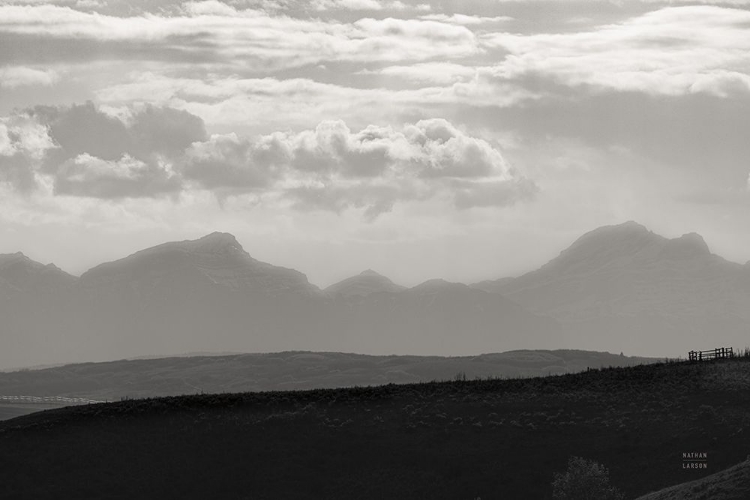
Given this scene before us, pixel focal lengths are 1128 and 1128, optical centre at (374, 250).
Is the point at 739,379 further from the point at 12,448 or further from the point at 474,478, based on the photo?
the point at 12,448

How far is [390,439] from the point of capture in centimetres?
10369

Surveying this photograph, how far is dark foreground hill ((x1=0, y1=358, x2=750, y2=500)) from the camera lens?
95.4 m

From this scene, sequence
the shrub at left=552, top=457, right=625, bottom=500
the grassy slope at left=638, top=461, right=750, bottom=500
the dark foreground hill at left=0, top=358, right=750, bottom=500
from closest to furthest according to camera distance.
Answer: the grassy slope at left=638, top=461, right=750, bottom=500
the shrub at left=552, top=457, right=625, bottom=500
the dark foreground hill at left=0, top=358, right=750, bottom=500

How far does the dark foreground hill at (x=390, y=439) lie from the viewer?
95.4 metres

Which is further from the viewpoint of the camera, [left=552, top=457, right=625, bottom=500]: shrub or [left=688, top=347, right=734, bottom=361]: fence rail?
[left=688, top=347, right=734, bottom=361]: fence rail

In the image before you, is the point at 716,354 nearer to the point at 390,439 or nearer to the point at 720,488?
the point at 390,439

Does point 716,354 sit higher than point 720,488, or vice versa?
point 716,354

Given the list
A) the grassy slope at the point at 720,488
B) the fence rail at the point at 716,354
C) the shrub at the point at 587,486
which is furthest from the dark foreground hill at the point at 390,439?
the grassy slope at the point at 720,488

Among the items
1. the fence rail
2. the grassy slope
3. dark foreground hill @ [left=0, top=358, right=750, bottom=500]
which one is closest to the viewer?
the grassy slope

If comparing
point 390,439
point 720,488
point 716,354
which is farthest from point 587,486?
point 716,354

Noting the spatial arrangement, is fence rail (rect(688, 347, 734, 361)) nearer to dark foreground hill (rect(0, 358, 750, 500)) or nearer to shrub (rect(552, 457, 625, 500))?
dark foreground hill (rect(0, 358, 750, 500))

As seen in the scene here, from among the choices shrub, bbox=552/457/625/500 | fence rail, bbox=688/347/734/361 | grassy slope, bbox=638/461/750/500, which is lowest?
shrub, bbox=552/457/625/500

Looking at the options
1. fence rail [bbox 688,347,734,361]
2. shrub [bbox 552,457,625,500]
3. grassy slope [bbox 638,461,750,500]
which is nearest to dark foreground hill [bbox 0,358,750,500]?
fence rail [bbox 688,347,734,361]

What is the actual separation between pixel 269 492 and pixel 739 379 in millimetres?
47737
